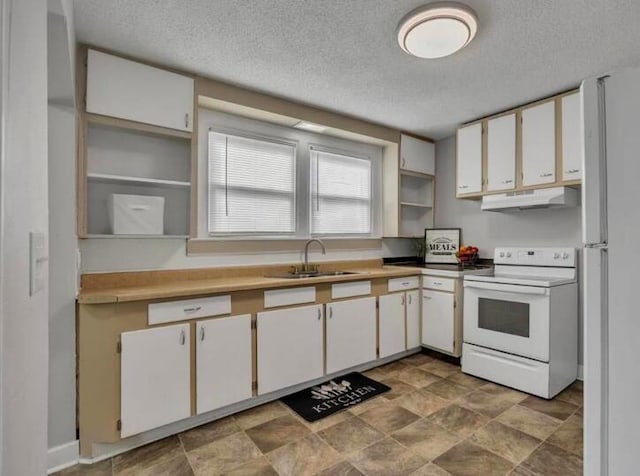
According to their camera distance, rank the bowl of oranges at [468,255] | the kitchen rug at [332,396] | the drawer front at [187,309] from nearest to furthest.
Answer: the drawer front at [187,309] → the kitchen rug at [332,396] → the bowl of oranges at [468,255]

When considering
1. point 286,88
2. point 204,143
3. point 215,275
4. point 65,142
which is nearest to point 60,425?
point 215,275

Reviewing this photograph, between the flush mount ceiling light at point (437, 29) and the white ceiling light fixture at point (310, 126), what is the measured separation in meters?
1.25

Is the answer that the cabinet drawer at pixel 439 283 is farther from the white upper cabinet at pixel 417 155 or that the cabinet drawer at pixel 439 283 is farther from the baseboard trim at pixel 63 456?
the baseboard trim at pixel 63 456

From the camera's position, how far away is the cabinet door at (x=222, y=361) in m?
2.21

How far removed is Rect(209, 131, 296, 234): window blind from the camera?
2.91m

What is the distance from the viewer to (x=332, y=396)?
267 centimetres

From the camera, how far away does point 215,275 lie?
2.80 meters

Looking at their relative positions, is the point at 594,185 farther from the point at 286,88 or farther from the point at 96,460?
the point at 96,460

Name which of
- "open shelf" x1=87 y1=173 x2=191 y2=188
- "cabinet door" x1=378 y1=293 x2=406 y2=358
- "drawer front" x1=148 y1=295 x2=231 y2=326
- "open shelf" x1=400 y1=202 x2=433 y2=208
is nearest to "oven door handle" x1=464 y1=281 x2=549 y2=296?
"cabinet door" x1=378 y1=293 x2=406 y2=358

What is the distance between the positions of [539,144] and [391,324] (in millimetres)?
2096

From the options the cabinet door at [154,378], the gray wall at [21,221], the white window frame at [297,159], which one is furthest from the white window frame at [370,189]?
the gray wall at [21,221]

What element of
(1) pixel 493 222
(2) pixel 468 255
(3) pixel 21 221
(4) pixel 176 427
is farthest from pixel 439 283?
(3) pixel 21 221

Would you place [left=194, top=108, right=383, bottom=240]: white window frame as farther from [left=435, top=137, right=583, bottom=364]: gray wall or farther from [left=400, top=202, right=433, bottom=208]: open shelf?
[left=435, top=137, right=583, bottom=364]: gray wall

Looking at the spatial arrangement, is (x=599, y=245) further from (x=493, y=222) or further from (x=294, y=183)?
(x=493, y=222)
